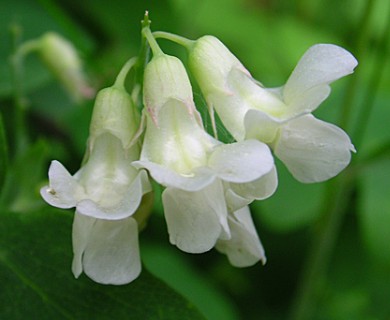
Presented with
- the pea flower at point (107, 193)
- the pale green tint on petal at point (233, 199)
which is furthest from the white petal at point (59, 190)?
the pale green tint on petal at point (233, 199)

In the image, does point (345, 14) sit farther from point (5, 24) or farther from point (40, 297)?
point (40, 297)

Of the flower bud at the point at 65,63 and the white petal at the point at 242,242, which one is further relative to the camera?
the flower bud at the point at 65,63

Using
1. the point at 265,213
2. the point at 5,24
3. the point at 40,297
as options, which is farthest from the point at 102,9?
the point at 40,297

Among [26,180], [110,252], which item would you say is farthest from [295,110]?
[26,180]

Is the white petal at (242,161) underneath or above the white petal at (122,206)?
above

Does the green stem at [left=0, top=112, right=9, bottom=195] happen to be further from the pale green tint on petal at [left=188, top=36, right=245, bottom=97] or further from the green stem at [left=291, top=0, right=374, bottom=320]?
the green stem at [left=291, top=0, right=374, bottom=320]

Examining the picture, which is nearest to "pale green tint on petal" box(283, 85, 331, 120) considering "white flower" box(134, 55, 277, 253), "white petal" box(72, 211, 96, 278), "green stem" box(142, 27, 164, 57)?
"white flower" box(134, 55, 277, 253)

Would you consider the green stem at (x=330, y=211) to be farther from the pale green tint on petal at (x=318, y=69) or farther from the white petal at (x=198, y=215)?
the white petal at (x=198, y=215)
